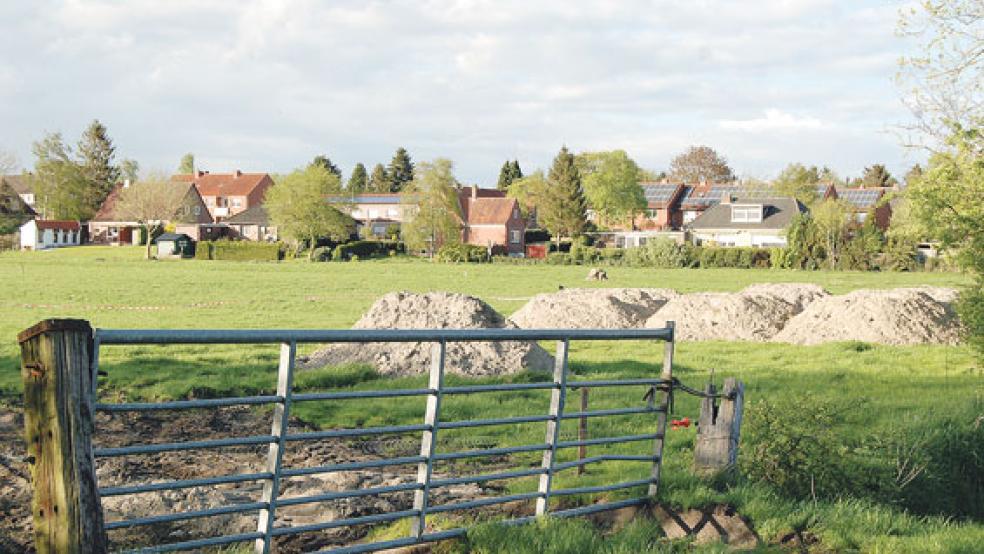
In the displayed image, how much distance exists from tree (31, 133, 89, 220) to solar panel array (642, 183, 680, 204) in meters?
71.4

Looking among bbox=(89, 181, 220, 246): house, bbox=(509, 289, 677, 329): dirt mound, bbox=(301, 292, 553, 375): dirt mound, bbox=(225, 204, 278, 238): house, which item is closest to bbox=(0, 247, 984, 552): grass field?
bbox=(301, 292, 553, 375): dirt mound

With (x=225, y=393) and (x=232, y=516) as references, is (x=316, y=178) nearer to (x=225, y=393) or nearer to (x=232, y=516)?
(x=225, y=393)

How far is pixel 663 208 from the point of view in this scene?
137375 mm

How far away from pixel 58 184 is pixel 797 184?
88.3 m

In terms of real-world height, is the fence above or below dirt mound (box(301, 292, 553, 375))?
above

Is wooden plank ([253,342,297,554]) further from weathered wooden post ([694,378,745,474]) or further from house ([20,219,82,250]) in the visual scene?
house ([20,219,82,250])

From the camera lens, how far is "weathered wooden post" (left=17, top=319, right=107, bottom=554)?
185 inches

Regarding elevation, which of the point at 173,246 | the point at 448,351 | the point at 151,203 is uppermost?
the point at 151,203

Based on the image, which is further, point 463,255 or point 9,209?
point 9,209

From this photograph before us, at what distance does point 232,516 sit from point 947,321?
20.4 m

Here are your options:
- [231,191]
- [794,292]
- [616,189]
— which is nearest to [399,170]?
[231,191]

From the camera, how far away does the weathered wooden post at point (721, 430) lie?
27.5ft

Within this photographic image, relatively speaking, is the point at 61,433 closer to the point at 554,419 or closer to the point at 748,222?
the point at 554,419

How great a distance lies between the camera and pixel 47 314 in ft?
98.8
